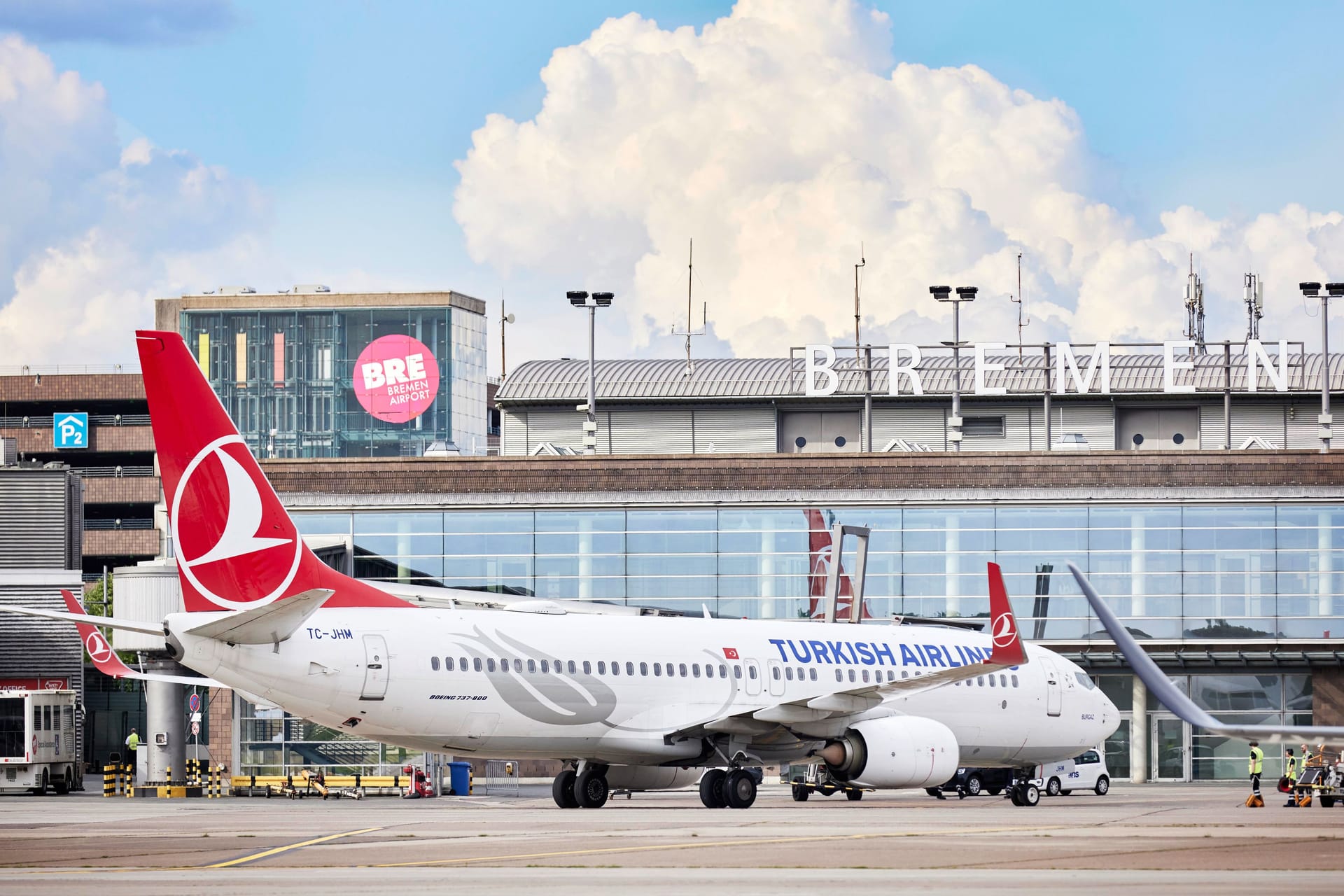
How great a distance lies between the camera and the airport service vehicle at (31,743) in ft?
161

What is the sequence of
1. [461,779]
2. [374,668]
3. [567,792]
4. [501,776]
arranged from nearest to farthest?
[374,668], [567,792], [461,779], [501,776]

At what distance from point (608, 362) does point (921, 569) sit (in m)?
31.8

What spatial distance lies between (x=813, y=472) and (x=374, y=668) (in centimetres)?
2843

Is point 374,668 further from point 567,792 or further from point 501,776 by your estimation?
point 501,776

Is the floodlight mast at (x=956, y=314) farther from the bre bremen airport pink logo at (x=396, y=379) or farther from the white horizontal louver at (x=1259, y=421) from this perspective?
the bre bremen airport pink logo at (x=396, y=379)

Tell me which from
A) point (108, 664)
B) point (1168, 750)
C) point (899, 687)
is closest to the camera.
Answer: point (899, 687)

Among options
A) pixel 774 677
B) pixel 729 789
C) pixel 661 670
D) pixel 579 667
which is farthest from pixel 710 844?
pixel 774 677

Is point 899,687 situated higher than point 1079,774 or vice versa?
point 899,687

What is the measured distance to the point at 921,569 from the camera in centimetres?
5581

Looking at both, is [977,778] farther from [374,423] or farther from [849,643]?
[374,423]

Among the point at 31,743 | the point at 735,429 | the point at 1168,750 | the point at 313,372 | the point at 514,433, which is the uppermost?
the point at 313,372

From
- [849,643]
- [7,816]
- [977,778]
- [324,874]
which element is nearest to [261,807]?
[7,816]

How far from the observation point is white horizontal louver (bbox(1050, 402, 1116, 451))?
79.9 m

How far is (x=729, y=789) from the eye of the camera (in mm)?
32094
